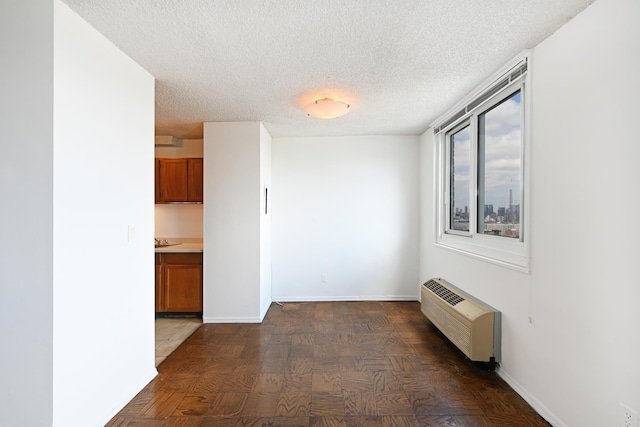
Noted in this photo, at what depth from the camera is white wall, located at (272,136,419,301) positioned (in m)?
4.82

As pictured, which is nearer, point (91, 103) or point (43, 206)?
point (43, 206)

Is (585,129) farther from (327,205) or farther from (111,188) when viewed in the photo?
(327,205)

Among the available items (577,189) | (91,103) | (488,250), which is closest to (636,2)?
(577,189)

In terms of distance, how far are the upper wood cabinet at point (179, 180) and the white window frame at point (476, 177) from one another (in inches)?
131

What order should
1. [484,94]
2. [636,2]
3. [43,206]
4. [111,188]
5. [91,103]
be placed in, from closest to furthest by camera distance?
[636,2], [43,206], [91,103], [111,188], [484,94]

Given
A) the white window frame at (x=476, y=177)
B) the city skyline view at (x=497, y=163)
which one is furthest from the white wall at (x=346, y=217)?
the city skyline view at (x=497, y=163)

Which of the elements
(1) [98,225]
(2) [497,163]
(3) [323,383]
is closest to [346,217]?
(2) [497,163]

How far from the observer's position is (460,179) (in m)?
3.74

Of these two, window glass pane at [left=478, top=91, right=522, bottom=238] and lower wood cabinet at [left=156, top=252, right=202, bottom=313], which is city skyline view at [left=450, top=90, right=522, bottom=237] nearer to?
window glass pane at [left=478, top=91, right=522, bottom=238]

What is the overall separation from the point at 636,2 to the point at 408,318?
346 centimetres

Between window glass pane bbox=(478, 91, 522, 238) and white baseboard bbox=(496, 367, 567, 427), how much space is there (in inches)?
43.1

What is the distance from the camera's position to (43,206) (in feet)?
5.38

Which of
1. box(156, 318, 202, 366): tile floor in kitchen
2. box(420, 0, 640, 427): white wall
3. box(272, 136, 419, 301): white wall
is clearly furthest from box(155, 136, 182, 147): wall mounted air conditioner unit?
box(420, 0, 640, 427): white wall

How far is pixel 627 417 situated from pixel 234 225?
3564mm
